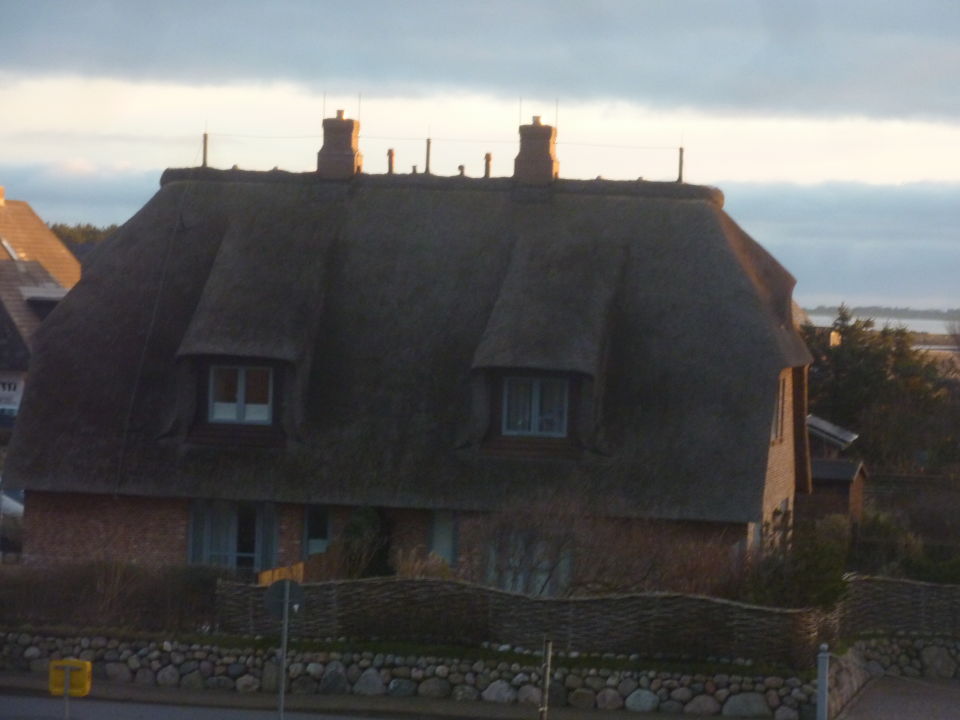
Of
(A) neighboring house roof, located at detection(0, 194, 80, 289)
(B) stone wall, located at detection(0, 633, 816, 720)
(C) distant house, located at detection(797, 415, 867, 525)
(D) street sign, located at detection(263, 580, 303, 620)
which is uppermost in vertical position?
(A) neighboring house roof, located at detection(0, 194, 80, 289)

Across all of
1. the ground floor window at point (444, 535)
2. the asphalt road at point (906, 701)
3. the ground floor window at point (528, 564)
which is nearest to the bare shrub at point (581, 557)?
the ground floor window at point (528, 564)

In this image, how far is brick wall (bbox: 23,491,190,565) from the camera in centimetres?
2533

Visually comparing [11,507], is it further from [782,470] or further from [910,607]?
[910,607]

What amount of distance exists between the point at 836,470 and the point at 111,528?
1533cm

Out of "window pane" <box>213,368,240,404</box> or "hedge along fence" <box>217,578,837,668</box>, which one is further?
"window pane" <box>213,368,240,404</box>

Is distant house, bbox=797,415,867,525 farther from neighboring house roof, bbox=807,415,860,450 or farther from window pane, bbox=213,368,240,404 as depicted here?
window pane, bbox=213,368,240,404

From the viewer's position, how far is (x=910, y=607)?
23.6 meters

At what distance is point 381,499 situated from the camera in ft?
79.9

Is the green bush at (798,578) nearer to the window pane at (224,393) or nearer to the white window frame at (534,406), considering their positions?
the white window frame at (534,406)

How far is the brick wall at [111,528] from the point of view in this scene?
25.3 meters

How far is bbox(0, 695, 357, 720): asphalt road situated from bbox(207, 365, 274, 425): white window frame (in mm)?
7346

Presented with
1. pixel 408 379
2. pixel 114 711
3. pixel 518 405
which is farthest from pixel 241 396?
pixel 114 711

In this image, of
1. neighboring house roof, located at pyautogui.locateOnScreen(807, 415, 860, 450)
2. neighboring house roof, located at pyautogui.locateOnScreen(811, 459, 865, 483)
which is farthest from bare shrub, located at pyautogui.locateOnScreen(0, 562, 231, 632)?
neighboring house roof, located at pyautogui.locateOnScreen(807, 415, 860, 450)

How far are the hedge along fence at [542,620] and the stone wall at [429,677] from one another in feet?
1.01
